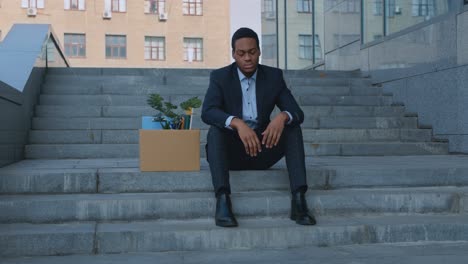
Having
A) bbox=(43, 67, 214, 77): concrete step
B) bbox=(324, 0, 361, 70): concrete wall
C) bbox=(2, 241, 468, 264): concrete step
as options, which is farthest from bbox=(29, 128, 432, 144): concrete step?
bbox=(324, 0, 361, 70): concrete wall

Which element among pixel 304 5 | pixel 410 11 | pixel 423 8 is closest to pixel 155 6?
pixel 304 5

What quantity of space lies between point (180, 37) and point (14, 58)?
30614 mm

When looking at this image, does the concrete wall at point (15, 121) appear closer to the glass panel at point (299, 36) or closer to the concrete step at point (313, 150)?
the concrete step at point (313, 150)

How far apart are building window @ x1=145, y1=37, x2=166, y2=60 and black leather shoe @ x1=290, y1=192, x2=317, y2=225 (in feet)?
108

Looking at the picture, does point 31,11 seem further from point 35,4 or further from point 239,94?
point 239,94

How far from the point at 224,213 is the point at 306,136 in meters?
3.01

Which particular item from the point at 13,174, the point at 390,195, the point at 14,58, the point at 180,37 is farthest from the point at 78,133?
the point at 180,37

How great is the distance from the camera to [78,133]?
593cm

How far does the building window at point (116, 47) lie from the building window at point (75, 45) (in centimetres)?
150

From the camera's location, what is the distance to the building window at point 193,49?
3619cm

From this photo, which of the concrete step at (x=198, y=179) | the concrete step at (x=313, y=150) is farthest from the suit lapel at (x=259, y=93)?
the concrete step at (x=313, y=150)

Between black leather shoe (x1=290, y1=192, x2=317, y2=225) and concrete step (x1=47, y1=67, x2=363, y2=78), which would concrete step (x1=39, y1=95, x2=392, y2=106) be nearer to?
concrete step (x1=47, y1=67, x2=363, y2=78)

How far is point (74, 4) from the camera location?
35.0 metres

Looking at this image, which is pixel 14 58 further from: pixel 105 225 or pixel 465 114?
pixel 465 114
